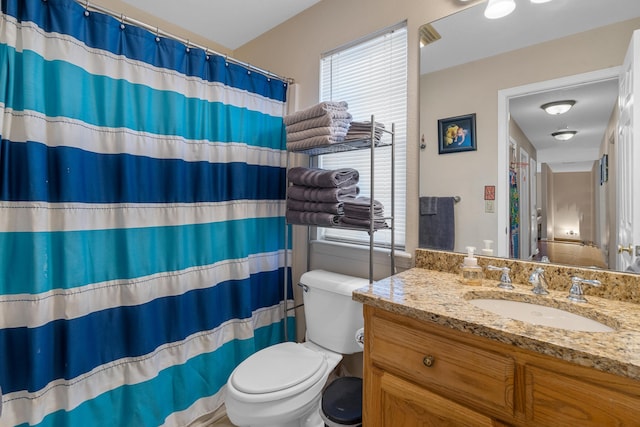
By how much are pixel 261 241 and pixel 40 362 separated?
1089 mm

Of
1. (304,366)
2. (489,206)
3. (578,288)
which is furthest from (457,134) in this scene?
(304,366)

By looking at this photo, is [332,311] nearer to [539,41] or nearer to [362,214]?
[362,214]

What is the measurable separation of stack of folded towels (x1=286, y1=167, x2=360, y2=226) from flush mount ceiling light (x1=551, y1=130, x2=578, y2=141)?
2.73ft

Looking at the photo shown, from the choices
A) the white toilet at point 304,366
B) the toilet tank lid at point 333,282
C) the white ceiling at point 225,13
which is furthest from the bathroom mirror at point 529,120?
the white ceiling at point 225,13

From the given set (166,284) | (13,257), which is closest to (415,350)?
(166,284)

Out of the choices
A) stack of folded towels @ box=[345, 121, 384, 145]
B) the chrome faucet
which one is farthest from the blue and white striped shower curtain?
the chrome faucet

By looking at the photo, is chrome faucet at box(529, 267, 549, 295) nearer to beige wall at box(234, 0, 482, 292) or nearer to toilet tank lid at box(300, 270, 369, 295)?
beige wall at box(234, 0, 482, 292)

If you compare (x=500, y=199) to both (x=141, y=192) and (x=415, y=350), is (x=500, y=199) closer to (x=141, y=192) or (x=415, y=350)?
(x=415, y=350)

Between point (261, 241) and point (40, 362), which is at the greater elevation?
point (261, 241)

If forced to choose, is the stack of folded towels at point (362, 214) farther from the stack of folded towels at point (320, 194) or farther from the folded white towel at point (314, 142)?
the folded white towel at point (314, 142)

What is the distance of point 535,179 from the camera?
1186 millimetres

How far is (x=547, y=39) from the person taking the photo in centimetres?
110

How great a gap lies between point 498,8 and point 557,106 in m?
0.47

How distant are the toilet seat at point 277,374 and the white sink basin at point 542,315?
2.38 ft
